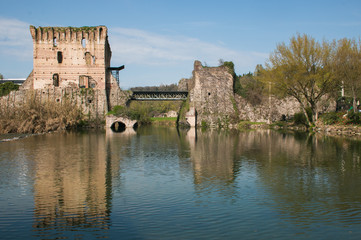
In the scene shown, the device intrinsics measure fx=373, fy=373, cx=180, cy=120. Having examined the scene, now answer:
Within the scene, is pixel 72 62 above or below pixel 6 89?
above

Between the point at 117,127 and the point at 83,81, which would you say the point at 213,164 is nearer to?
the point at 117,127

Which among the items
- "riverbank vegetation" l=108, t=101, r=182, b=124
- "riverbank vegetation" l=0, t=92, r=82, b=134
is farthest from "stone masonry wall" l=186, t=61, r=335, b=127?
"riverbank vegetation" l=0, t=92, r=82, b=134

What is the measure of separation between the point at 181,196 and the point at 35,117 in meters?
26.7

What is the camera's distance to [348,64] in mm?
30859

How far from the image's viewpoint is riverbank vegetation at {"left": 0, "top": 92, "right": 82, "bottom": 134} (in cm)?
3147

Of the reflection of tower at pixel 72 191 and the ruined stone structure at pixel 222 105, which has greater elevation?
the ruined stone structure at pixel 222 105

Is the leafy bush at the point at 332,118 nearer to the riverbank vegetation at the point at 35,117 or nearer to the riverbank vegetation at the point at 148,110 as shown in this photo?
the riverbank vegetation at the point at 148,110

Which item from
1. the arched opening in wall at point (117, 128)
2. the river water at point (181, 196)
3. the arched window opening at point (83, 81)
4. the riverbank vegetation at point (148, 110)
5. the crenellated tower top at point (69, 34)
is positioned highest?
the crenellated tower top at point (69, 34)

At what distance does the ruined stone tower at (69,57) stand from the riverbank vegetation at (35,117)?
7.42 m

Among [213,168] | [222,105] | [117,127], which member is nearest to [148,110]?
[117,127]

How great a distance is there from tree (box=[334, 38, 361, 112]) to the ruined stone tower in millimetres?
26486

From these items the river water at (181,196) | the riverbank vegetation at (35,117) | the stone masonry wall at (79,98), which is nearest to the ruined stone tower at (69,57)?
the stone masonry wall at (79,98)

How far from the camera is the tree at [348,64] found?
100 feet

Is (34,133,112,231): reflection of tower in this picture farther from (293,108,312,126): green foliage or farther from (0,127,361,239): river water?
(293,108,312,126): green foliage
